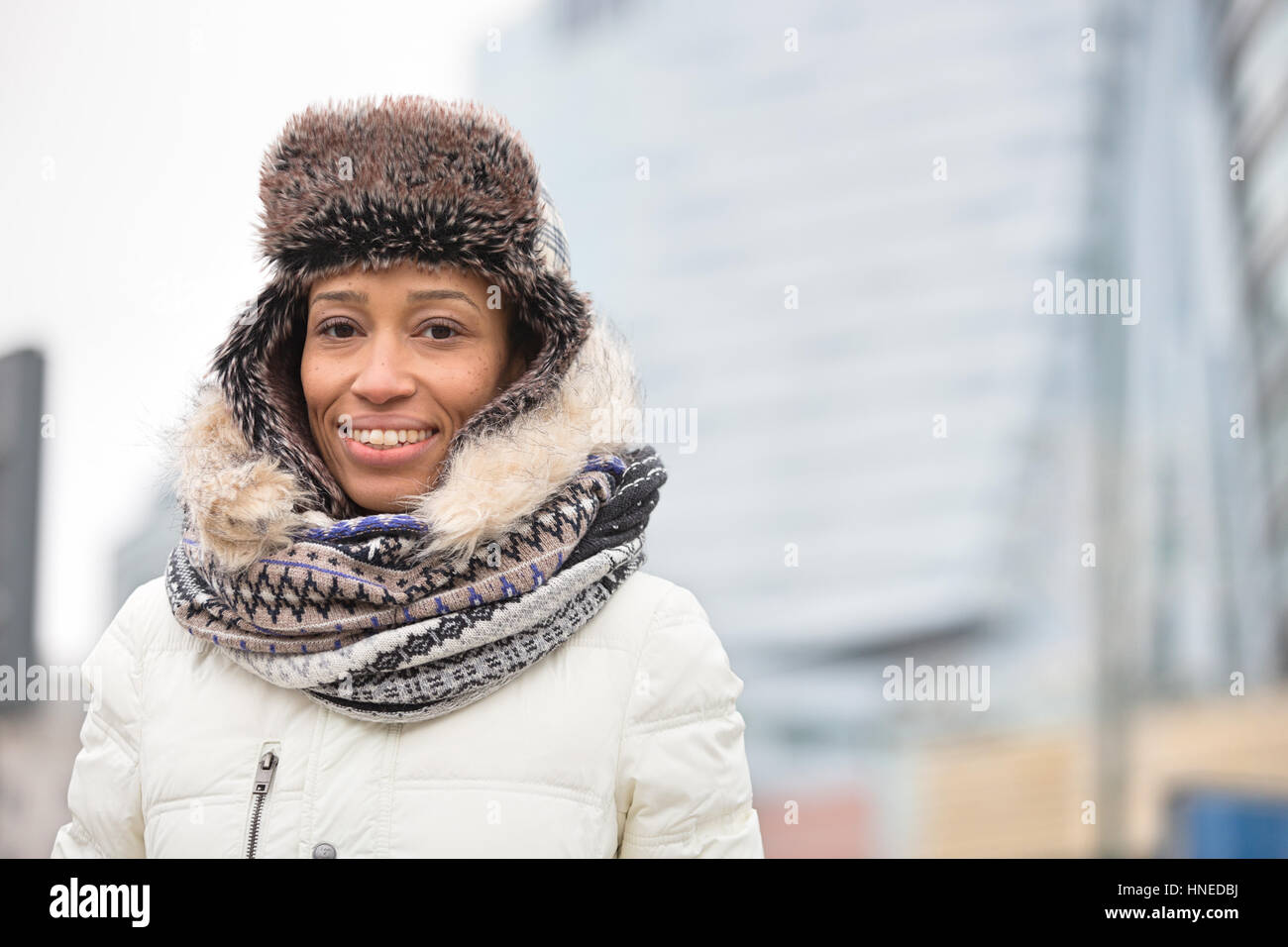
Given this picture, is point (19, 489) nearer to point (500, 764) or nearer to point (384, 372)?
point (384, 372)

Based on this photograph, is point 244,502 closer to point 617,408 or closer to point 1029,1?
point 617,408

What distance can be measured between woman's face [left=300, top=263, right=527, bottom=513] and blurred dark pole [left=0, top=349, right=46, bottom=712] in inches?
251

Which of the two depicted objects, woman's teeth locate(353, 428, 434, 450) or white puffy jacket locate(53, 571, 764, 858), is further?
woman's teeth locate(353, 428, 434, 450)

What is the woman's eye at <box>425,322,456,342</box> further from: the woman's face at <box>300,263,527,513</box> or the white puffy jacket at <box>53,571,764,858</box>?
the white puffy jacket at <box>53,571,764,858</box>

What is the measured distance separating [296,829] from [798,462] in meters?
42.2

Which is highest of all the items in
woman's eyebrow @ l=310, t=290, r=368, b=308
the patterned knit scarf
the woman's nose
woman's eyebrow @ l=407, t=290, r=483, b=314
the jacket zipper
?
woman's eyebrow @ l=310, t=290, r=368, b=308

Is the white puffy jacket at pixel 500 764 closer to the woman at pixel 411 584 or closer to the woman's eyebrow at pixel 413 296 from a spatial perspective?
the woman at pixel 411 584

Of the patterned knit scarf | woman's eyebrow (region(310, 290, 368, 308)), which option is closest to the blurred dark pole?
woman's eyebrow (region(310, 290, 368, 308))

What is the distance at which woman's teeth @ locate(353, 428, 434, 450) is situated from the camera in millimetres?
1411

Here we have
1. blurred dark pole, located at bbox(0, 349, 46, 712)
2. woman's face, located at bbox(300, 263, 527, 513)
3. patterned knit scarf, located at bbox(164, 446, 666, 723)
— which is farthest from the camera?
blurred dark pole, located at bbox(0, 349, 46, 712)

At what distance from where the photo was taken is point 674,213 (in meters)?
44.5

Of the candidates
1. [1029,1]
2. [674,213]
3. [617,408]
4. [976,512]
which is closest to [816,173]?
[674,213]

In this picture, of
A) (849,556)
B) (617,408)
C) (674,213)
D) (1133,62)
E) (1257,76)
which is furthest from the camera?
(674,213)

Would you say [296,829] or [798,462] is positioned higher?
[798,462]
